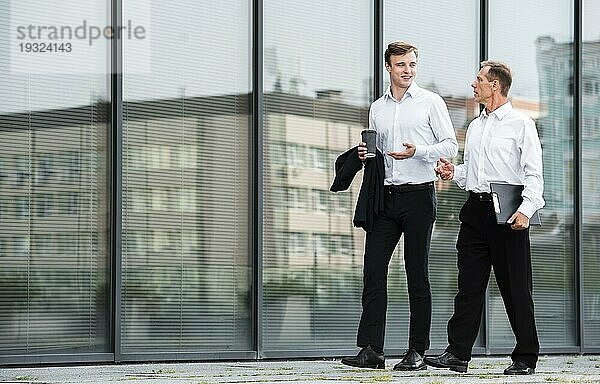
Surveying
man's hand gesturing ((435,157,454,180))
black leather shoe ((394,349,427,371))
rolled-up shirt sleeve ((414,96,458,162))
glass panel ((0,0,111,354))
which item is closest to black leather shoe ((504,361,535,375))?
black leather shoe ((394,349,427,371))

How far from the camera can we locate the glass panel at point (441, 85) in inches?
388

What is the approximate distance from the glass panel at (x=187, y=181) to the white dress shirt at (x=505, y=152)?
2.35 meters

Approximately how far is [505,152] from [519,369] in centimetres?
128

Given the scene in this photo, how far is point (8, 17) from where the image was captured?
324 inches

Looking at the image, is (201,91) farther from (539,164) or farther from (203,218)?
(539,164)

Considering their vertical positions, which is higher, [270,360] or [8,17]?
[8,17]

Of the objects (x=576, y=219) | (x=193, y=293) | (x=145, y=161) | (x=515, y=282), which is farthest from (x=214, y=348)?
(x=576, y=219)

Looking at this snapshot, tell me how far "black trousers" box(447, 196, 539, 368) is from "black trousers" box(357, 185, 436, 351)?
219 millimetres

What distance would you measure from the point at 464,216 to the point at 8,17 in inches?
132

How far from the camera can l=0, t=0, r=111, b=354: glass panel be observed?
8078 millimetres

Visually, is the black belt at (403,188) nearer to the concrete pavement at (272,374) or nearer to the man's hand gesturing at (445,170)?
the man's hand gesturing at (445,170)

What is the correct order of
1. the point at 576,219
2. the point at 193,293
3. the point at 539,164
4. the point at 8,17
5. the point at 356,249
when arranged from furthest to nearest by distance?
1. the point at 576,219
2. the point at 356,249
3. the point at 193,293
4. the point at 8,17
5. the point at 539,164

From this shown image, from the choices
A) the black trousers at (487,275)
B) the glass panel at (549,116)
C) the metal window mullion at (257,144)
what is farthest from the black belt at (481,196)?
the glass panel at (549,116)

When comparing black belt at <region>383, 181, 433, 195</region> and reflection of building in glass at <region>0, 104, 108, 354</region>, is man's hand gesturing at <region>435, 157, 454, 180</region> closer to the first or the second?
black belt at <region>383, 181, 433, 195</region>
